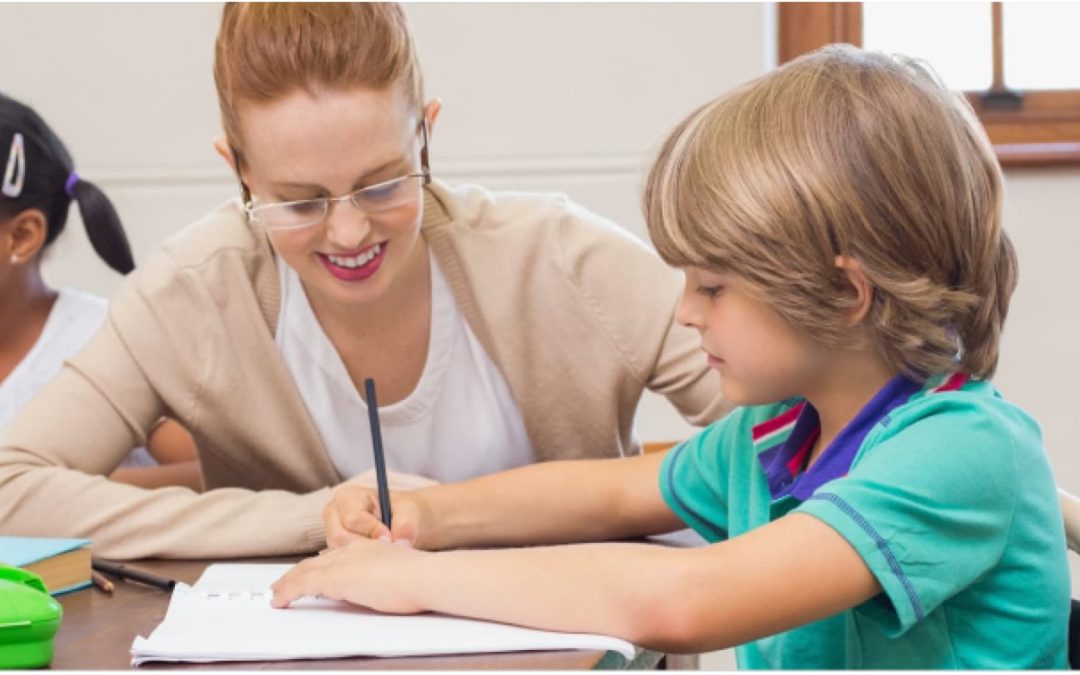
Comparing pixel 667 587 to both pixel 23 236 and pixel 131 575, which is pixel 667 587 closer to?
pixel 131 575

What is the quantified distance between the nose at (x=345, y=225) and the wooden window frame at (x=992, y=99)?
1848 millimetres

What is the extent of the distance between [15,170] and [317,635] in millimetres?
1586

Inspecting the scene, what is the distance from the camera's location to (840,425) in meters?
1.18

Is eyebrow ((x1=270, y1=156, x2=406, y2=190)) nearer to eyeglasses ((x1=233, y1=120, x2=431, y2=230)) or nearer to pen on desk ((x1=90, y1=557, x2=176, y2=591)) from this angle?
eyeglasses ((x1=233, y1=120, x2=431, y2=230))

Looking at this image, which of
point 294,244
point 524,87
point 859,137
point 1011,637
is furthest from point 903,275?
point 524,87

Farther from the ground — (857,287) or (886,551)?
(857,287)

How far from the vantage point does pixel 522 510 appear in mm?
1389

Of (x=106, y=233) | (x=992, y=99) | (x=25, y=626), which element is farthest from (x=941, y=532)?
(x=992, y=99)

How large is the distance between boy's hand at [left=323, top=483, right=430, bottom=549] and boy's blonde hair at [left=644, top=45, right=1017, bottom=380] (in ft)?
1.17

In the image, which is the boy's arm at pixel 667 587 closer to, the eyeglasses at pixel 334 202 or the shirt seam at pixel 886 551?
the shirt seam at pixel 886 551

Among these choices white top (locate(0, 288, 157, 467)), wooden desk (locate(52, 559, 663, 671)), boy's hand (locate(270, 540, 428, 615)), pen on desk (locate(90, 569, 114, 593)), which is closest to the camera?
wooden desk (locate(52, 559, 663, 671))

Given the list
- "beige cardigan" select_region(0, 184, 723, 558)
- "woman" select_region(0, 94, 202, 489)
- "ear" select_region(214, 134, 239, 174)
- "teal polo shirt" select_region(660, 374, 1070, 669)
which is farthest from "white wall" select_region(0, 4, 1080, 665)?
"teal polo shirt" select_region(660, 374, 1070, 669)

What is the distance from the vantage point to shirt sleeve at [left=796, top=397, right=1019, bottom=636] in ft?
3.20

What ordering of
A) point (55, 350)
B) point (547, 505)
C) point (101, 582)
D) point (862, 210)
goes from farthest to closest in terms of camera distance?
point (55, 350)
point (547, 505)
point (101, 582)
point (862, 210)
